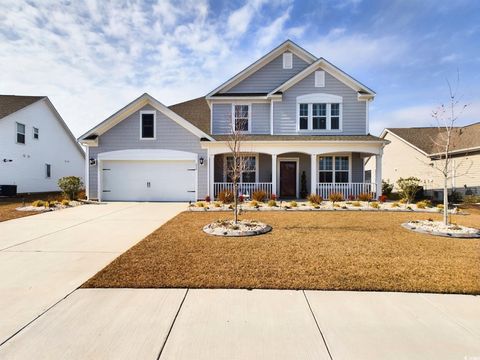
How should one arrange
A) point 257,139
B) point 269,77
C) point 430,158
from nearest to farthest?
1. point 257,139
2. point 269,77
3. point 430,158

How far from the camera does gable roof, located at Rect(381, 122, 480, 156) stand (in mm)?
16812

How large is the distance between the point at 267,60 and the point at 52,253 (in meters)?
15.4

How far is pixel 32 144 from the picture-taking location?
66.9ft

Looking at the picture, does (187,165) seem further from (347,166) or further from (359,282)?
(359,282)

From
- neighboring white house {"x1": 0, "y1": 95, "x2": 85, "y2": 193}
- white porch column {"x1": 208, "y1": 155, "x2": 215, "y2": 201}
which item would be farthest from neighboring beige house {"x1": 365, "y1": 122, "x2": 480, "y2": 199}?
neighboring white house {"x1": 0, "y1": 95, "x2": 85, "y2": 193}

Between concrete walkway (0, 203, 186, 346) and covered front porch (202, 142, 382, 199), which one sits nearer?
concrete walkway (0, 203, 186, 346)

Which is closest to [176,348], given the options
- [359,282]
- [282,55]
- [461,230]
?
[359,282]

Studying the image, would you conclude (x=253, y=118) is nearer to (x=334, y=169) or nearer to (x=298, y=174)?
(x=298, y=174)

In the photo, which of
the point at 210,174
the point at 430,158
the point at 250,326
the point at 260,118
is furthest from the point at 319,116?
the point at 250,326

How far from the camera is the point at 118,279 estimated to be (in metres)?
3.98

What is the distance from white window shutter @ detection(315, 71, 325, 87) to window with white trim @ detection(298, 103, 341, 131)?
1181 mm

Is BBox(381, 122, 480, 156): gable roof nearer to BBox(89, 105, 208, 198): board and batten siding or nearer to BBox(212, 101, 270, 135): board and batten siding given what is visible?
BBox(212, 101, 270, 135): board and batten siding

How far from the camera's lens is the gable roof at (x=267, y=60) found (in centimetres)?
1597

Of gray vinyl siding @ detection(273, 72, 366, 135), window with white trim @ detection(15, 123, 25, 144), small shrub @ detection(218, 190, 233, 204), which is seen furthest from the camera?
window with white trim @ detection(15, 123, 25, 144)
